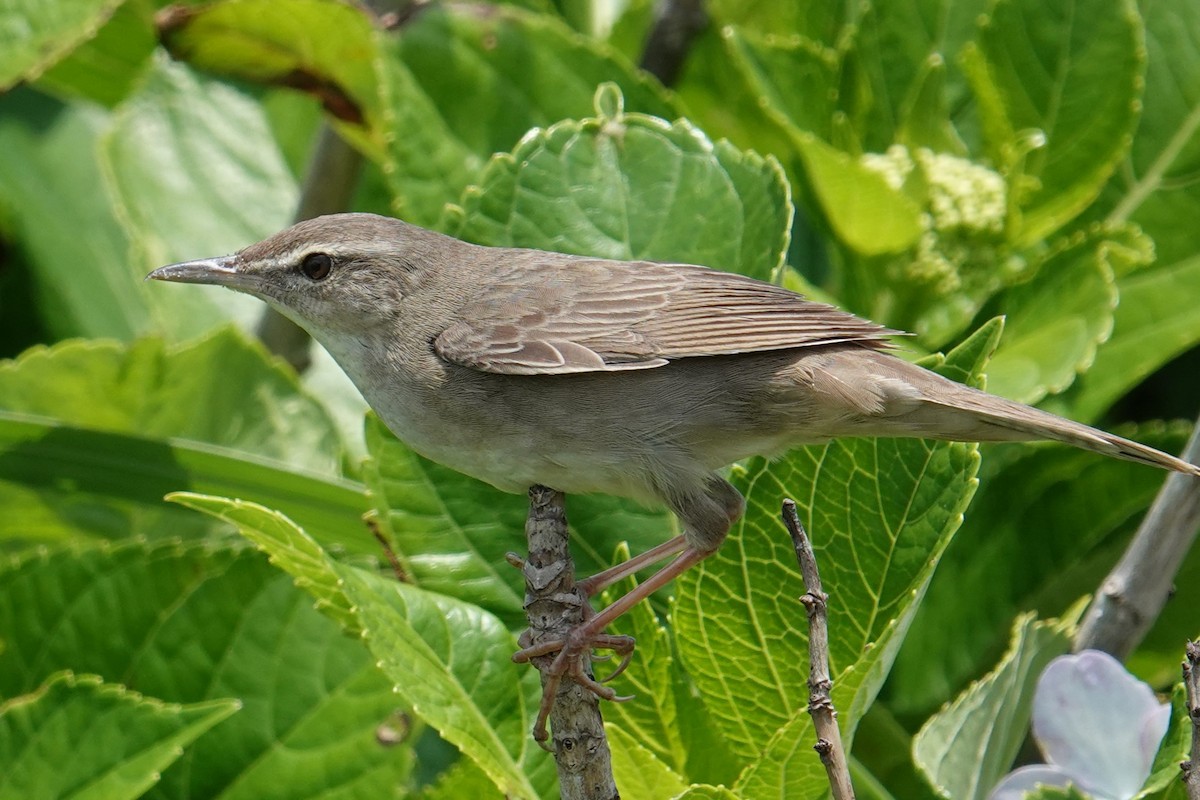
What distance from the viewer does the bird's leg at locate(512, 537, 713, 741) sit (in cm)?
249

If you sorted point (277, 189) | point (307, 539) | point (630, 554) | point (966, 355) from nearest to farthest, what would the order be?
1. point (307, 539)
2. point (966, 355)
3. point (630, 554)
4. point (277, 189)

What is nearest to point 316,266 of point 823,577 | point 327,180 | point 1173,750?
point 327,180

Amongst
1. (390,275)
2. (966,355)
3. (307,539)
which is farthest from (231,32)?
(966,355)

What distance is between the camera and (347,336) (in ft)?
11.1

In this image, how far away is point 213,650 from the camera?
3.36 m

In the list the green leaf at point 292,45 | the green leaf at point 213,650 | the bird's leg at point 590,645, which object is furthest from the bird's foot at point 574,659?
the green leaf at point 292,45

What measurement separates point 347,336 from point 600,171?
0.71 metres

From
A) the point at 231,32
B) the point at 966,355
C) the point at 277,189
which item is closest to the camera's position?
the point at 966,355

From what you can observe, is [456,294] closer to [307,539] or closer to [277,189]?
[307,539]

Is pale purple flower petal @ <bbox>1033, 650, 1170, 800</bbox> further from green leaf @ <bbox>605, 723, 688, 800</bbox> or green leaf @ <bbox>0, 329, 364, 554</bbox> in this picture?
green leaf @ <bbox>0, 329, 364, 554</bbox>

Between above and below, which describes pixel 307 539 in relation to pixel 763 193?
below

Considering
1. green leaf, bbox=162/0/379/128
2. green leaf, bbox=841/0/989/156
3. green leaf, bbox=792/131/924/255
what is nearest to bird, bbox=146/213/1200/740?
green leaf, bbox=792/131/924/255

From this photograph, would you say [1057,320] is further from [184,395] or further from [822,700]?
[184,395]

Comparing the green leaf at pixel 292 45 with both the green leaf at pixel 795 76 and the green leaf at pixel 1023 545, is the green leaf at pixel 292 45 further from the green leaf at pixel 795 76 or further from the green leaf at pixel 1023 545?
the green leaf at pixel 1023 545
